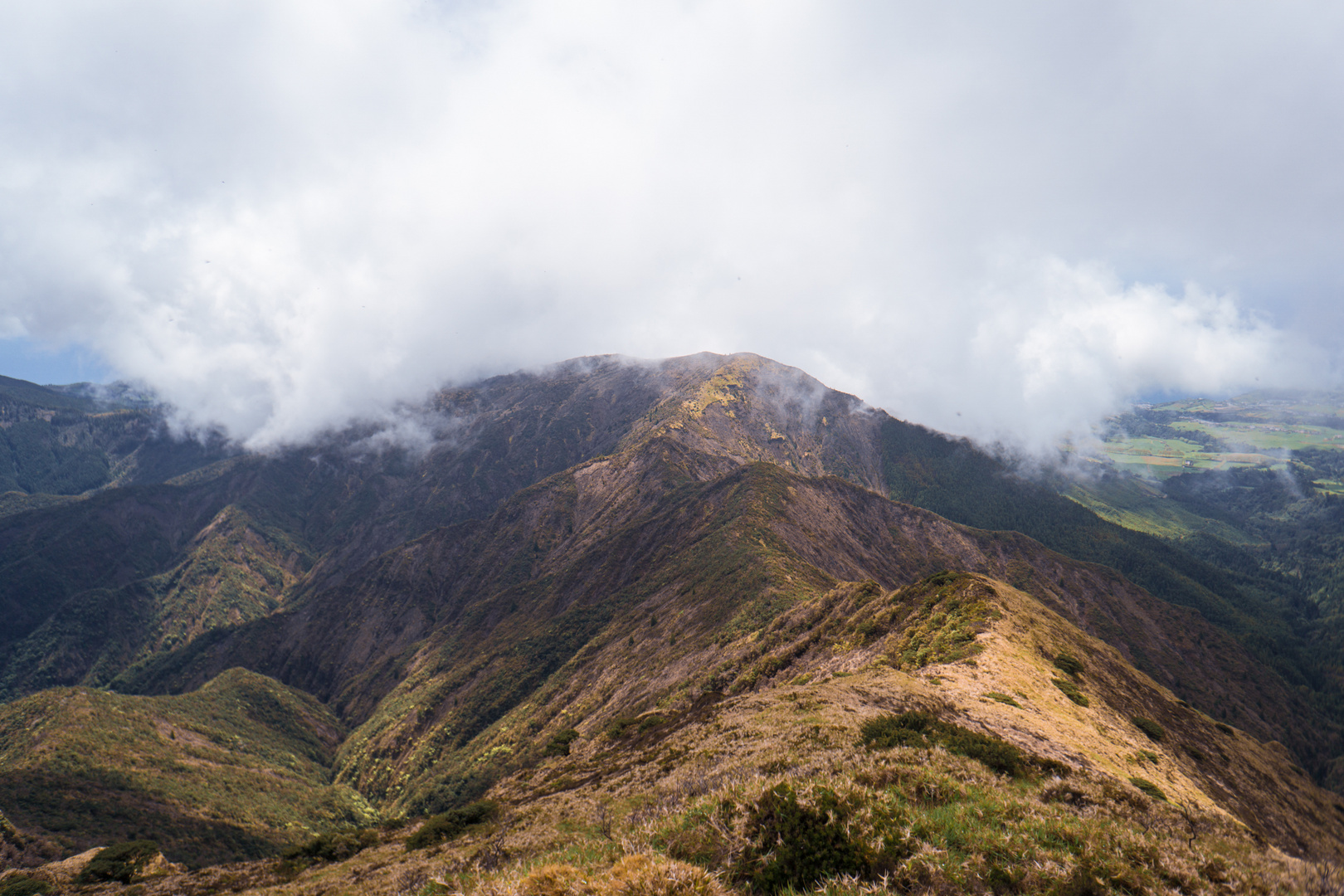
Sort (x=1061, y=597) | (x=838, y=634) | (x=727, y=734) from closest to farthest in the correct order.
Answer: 1. (x=727, y=734)
2. (x=838, y=634)
3. (x=1061, y=597)

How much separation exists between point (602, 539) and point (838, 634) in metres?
145

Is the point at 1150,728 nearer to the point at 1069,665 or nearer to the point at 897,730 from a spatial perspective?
the point at 1069,665

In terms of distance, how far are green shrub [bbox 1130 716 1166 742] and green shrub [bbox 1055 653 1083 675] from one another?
15.5ft

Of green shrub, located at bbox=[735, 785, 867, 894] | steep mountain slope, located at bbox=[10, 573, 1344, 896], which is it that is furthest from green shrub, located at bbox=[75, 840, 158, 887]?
green shrub, located at bbox=[735, 785, 867, 894]

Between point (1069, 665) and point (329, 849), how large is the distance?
206ft

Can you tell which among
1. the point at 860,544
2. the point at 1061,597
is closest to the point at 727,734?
the point at 860,544

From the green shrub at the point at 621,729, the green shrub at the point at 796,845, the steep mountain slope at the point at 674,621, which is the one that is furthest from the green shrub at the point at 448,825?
the steep mountain slope at the point at 674,621

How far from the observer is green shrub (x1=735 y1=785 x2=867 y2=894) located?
10.5 metres

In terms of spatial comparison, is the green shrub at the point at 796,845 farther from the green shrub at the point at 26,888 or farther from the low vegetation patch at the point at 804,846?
the green shrub at the point at 26,888

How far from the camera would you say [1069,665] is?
48.9 m

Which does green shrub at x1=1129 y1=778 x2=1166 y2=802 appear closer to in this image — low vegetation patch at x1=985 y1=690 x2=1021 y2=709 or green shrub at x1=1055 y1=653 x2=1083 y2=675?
low vegetation patch at x1=985 y1=690 x2=1021 y2=709

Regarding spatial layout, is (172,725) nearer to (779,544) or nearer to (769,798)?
(779,544)

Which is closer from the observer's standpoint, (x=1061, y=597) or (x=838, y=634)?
(x=838, y=634)

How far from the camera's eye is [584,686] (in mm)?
111000
